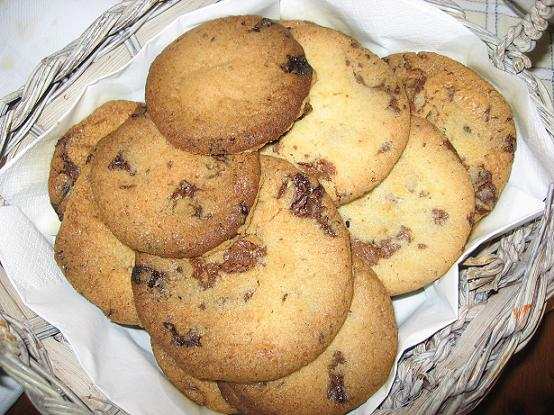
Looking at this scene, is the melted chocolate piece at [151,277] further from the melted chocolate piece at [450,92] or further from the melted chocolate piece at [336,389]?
the melted chocolate piece at [450,92]

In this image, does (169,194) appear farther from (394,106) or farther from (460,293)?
(460,293)

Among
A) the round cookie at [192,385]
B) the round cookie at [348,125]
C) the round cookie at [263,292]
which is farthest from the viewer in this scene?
the round cookie at [192,385]

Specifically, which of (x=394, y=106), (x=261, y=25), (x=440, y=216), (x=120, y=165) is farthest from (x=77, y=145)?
(x=440, y=216)

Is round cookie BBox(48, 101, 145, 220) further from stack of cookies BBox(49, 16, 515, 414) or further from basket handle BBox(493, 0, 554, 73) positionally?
basket handle BBox(493, 0, 554, 73)

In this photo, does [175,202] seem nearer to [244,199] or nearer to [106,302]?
[244,199]

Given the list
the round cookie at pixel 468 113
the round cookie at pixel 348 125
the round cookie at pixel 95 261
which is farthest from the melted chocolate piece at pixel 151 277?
the round cookie at pixel 468 113

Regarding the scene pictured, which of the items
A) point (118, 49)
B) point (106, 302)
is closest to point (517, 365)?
point (106, 302)

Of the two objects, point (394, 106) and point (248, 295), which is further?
point (394, 106)
